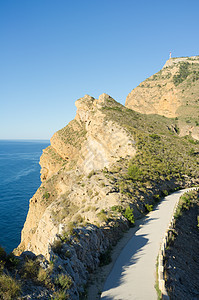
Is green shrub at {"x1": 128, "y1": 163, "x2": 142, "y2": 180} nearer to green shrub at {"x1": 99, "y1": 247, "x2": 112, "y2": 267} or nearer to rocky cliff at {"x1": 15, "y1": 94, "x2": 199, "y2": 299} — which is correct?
rocky cliff at {"x1": 15, "y1": 94, "x2": 199, "y2": 299}

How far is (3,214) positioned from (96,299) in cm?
5511

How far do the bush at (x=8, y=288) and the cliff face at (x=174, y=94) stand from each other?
67105 mm

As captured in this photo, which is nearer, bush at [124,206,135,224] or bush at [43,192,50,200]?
bush at [124,206,135,224]

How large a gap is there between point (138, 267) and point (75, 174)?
32710mm

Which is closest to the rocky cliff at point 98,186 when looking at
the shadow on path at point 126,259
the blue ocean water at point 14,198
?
the shadow on path at point 126,259

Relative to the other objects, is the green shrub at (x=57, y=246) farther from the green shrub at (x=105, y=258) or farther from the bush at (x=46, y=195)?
the bush at (x=46, y=195)

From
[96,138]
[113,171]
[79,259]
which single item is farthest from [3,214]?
[79,259]

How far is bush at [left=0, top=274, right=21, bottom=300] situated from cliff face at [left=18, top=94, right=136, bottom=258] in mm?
3065

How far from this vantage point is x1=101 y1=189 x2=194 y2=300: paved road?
8.62m

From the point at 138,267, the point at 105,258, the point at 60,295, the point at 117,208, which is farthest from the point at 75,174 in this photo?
the point at 60,295

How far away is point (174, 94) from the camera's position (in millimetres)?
80500

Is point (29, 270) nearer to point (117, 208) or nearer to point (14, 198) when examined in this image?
point (117, 208)

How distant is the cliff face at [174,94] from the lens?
7025 cm

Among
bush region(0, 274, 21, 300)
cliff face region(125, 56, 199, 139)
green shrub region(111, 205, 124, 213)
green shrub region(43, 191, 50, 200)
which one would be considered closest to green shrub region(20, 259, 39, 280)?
bush region(0, 274, 21, 300)
